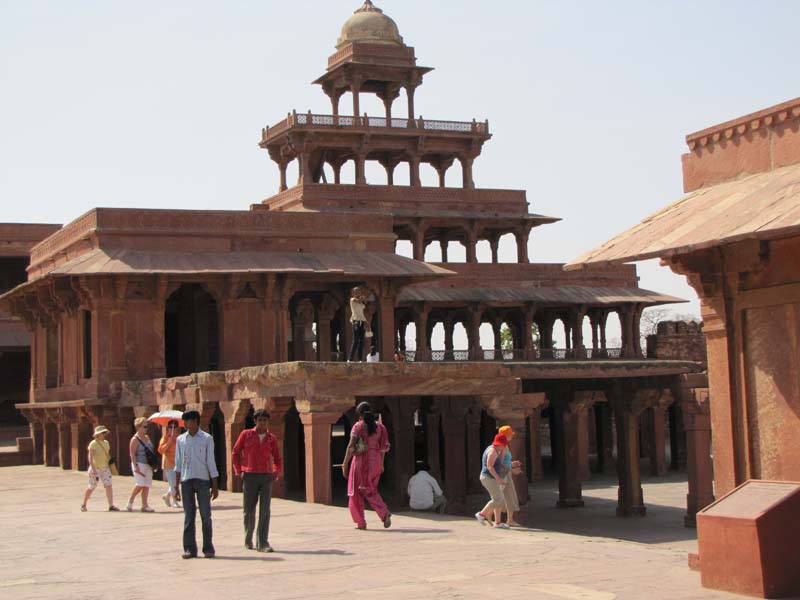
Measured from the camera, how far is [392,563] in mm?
11594

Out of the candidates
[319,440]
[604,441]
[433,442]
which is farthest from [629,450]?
[604,441]

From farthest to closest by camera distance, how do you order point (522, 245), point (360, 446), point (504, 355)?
point (522, 245) < point (504, 355) < point (360, 446)

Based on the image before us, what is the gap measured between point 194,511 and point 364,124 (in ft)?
128

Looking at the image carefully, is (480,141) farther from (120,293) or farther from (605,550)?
(605,550)

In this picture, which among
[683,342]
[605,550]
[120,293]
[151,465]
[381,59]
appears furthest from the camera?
[381,59]

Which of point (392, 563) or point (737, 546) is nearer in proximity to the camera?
point (737, 546)

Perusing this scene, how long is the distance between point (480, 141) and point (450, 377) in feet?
106

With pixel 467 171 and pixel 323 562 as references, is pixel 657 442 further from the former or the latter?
pixel 323 562

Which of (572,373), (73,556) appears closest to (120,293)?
(572,373)

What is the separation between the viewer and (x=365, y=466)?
14898mm

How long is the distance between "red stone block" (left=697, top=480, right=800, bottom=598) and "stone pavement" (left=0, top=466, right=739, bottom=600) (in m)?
0.20

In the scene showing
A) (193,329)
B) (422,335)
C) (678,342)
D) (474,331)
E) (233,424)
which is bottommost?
(233,424)

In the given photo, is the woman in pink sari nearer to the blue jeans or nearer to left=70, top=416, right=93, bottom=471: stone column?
the blue jeans

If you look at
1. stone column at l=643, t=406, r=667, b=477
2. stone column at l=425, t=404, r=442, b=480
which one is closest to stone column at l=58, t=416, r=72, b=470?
stone column at l=425, t=404, r=442, b=480
